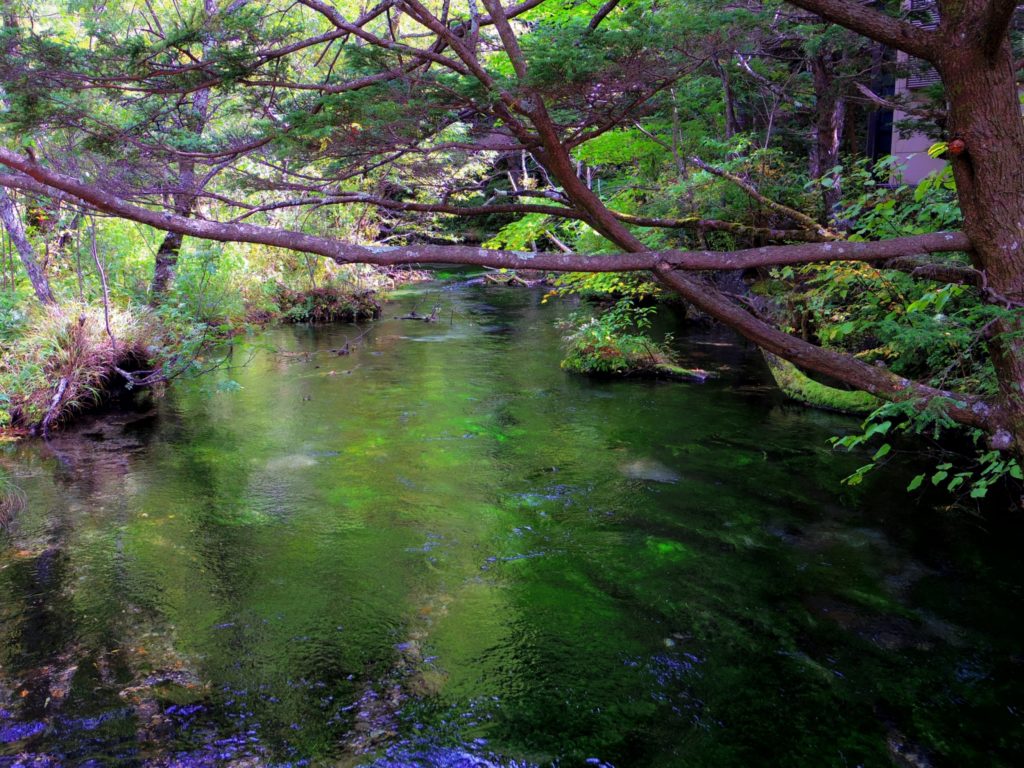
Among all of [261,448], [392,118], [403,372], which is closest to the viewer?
[392,118]

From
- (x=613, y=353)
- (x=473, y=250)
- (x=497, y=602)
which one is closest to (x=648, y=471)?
(x=497, y=602)

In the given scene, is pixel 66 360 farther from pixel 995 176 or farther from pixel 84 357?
pixel 995 176

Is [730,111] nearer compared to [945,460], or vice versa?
[945,460]

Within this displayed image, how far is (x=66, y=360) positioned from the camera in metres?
9.08

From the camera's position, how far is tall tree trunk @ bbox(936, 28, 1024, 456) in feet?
10.8

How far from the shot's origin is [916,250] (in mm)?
3383

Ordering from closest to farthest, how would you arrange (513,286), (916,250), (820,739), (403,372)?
1. (916,250)
2. (820,739)
3. (403,372)
4. (513,286)

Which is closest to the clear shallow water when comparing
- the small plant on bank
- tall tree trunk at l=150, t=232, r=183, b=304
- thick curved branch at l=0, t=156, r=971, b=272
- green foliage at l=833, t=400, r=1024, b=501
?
green foliage at l=833, t=400, r=1024, b=501

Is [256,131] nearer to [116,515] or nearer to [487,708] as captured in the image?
[116,515]

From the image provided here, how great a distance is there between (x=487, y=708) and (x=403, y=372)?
787 cm

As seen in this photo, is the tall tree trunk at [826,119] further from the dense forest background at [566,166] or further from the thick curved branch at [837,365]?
the thick curved branch at [837,365]

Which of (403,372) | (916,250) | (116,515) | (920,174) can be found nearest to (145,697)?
(116,515)

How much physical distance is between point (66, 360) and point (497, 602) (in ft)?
22.9

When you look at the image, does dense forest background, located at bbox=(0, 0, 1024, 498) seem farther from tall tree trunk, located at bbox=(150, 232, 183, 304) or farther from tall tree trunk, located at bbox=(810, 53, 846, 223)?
tall tree trunk, located at bbox=(150, 232, 183, 304)
